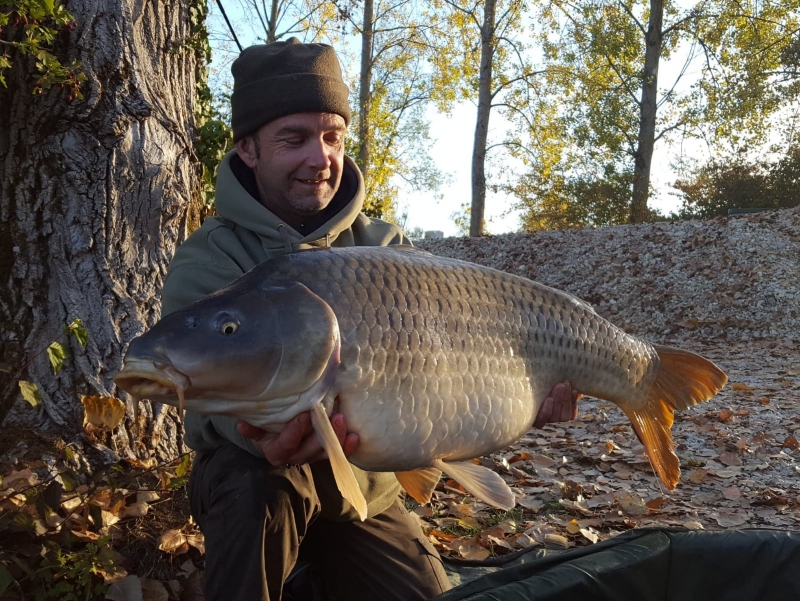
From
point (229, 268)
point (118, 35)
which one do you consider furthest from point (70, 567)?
point (118, 35)

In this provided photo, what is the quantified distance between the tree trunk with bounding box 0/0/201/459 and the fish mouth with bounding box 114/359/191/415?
1.12m

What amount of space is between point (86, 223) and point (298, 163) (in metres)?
0.79

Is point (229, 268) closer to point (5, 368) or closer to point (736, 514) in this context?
point (5, 368)

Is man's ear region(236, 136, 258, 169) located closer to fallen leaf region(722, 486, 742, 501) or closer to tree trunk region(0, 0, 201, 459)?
tree trunk region(0, 0, 201, 459)

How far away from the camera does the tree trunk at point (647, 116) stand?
1341 cm

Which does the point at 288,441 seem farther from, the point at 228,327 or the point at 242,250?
the point at 242,250

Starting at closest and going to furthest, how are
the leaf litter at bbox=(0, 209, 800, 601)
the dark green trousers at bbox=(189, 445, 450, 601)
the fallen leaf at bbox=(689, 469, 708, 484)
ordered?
the dark green trousers at bbox=(189, 445, 450, 601), the leaf litter at bbox=(0, 209, 800, 601), the fallen leaf at bbox=(689, 469, 708, 484)

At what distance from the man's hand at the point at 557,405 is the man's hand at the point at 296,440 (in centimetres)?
57

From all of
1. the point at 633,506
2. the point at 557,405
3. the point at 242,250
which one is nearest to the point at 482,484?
the point at 557,405

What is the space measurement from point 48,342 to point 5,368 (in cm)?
42

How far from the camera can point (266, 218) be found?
203 centimetres

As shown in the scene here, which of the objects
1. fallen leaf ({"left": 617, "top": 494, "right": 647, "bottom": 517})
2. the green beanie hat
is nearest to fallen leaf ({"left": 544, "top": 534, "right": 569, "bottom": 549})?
fallen leaf ({"left": 617, "top": 494, "right": 647, "bottom": 517})

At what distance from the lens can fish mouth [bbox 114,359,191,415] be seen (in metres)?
1.30

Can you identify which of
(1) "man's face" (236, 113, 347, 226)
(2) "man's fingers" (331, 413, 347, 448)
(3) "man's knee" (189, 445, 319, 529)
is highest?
(1) "man's face" (236, 113, 347, 226)
